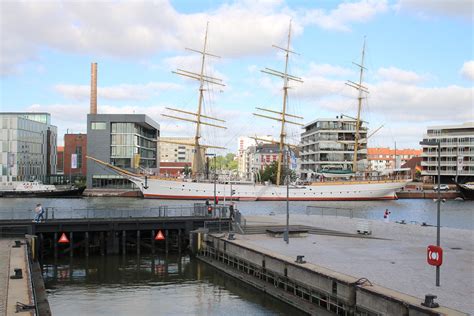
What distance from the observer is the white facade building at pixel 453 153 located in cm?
14300

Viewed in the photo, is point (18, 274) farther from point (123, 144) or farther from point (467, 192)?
point (467, 192)

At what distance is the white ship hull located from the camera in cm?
10988

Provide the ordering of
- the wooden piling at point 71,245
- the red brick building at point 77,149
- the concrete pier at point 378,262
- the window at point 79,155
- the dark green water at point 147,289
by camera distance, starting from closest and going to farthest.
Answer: the concrete pier at point 378,262 → the dark green water at point 147,289 → the wooden piling at point 71,245 → the red brick building at point 77,149 → the window at point 79,155

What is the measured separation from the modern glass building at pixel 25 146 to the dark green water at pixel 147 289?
10170cm

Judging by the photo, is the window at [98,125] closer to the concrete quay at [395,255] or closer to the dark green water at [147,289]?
the concrete quay at [395,255]

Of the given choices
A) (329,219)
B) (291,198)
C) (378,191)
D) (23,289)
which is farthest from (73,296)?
(378,191)

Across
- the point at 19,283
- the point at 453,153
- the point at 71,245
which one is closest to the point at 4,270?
the point at 19,283

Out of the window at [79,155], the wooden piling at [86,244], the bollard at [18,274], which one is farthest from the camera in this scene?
the window at [79,155]

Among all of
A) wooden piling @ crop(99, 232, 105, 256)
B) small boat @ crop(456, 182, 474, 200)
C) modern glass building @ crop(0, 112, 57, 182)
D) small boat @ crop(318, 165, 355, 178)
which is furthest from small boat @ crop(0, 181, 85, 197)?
small boat @ crop(456, 182, 474, 200)

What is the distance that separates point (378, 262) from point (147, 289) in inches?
449

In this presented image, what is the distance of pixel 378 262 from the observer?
83.1 feet

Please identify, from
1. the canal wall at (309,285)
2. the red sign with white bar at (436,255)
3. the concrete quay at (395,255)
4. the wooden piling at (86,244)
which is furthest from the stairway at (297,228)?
the red sign with white bar at (436,255)

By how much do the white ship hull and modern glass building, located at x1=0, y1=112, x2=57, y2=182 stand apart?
35.8 meters

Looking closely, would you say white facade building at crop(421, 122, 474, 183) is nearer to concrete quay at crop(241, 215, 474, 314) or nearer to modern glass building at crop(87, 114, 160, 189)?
modern glass building at crop(87, 114, 160, 189)
